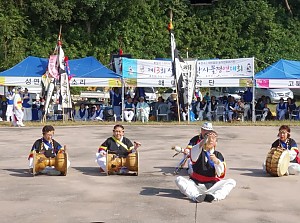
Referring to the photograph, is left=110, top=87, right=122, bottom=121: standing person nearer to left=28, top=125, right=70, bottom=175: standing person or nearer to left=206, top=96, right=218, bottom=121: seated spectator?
left=206, top=96, right=218, bottom=121: seated spectator

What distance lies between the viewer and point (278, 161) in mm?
12695

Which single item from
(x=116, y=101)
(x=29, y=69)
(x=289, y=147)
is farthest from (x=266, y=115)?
(x=289, y=147)

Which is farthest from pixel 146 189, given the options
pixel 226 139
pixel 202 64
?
pixel 202 64

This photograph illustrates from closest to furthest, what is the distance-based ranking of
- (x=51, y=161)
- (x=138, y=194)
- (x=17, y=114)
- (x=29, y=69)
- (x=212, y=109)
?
(x=138, y=194) → (x=51, y=161) → (x=17, y=114) → (x=29, y=69) → (x=212, y=109)

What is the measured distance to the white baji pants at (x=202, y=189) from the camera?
10391mm

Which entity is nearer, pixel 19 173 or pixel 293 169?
pixel 293 169

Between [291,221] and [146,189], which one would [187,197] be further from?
[291,221]

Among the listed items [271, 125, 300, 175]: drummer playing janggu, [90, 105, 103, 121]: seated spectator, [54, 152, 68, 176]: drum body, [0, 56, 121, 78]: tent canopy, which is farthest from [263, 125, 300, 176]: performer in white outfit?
[90, 105, 103, 121]: seated spectator

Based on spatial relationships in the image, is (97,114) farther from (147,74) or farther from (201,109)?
(201,109)

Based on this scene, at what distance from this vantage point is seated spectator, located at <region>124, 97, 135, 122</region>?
99.3 feet

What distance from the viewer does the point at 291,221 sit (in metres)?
9.19

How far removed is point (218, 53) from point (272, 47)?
458 cm

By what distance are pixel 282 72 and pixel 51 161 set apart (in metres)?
19.0

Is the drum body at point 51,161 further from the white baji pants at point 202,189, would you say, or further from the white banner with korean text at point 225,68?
the white banner with korean text at point 225,68
